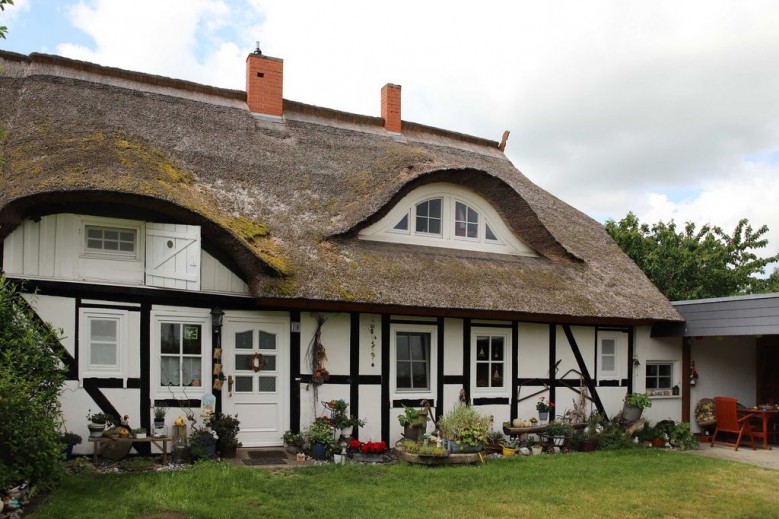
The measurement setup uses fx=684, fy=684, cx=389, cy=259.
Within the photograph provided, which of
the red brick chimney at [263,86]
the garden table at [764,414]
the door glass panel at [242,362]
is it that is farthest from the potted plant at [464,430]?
the red brick chimney at [263,86]

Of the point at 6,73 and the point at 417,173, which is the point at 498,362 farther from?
the point at 6,73

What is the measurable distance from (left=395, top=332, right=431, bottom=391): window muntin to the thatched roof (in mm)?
819

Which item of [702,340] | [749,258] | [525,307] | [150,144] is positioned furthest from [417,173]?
[749,258]

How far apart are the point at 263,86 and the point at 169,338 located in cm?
689

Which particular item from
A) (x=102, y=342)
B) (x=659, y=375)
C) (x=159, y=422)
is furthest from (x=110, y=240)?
(x=659, y=375)

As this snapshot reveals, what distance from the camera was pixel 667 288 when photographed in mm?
19922

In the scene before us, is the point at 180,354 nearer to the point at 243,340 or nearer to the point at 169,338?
the point at 169,338

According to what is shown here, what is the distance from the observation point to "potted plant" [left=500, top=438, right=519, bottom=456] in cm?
1080

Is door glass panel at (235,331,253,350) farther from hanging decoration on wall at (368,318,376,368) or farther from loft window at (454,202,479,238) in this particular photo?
loft window at (454,202,479,238)

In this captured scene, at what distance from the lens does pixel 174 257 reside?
9250mm

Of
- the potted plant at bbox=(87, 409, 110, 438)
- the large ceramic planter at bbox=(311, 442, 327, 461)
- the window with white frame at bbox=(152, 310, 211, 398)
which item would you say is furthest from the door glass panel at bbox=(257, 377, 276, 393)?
the potted plant at bbox=(87, 409, 110, 438)

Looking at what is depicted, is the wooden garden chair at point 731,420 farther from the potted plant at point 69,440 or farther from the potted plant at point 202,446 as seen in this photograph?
the potted plant at point 69,440

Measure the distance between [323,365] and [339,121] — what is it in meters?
6.86

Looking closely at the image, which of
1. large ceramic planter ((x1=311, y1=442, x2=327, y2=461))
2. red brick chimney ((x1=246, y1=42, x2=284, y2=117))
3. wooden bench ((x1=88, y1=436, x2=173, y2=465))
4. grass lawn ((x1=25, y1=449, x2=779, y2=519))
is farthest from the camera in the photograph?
red brick chimney ((x1=246, y1=42, x2=284, y2=117))
